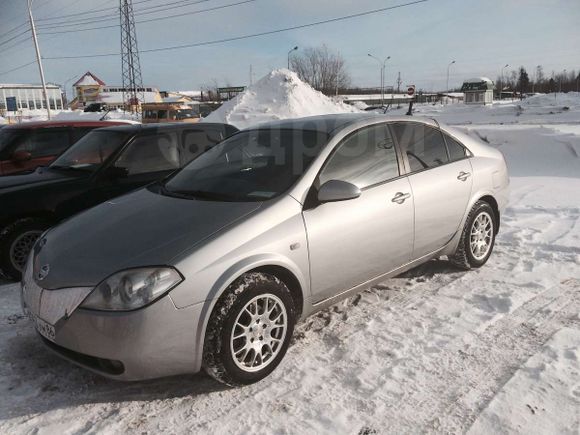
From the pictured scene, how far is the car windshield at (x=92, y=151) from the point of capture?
557cm

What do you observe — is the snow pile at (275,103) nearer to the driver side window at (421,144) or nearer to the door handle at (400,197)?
the driver side window at (421,144)

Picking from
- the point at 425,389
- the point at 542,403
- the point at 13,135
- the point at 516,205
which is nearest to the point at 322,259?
the point at 425,389

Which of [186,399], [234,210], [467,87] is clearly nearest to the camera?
[186,399]

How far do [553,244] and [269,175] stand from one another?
3.66m

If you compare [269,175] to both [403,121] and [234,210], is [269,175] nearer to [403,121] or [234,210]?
[234,210]

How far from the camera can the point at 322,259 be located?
128 inches

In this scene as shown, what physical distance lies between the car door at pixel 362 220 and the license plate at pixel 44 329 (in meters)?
1.59

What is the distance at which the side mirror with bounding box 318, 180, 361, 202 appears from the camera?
128 inches

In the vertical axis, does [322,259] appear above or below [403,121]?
below

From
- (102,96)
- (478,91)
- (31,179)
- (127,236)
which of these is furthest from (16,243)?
(102,96)

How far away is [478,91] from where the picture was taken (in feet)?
206

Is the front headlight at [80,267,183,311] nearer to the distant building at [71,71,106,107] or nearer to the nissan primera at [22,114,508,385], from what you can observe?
the nissan primera at [22,114,508,385]

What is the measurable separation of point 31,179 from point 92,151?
30.0 inches

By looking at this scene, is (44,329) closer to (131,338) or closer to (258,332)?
(131,338)
